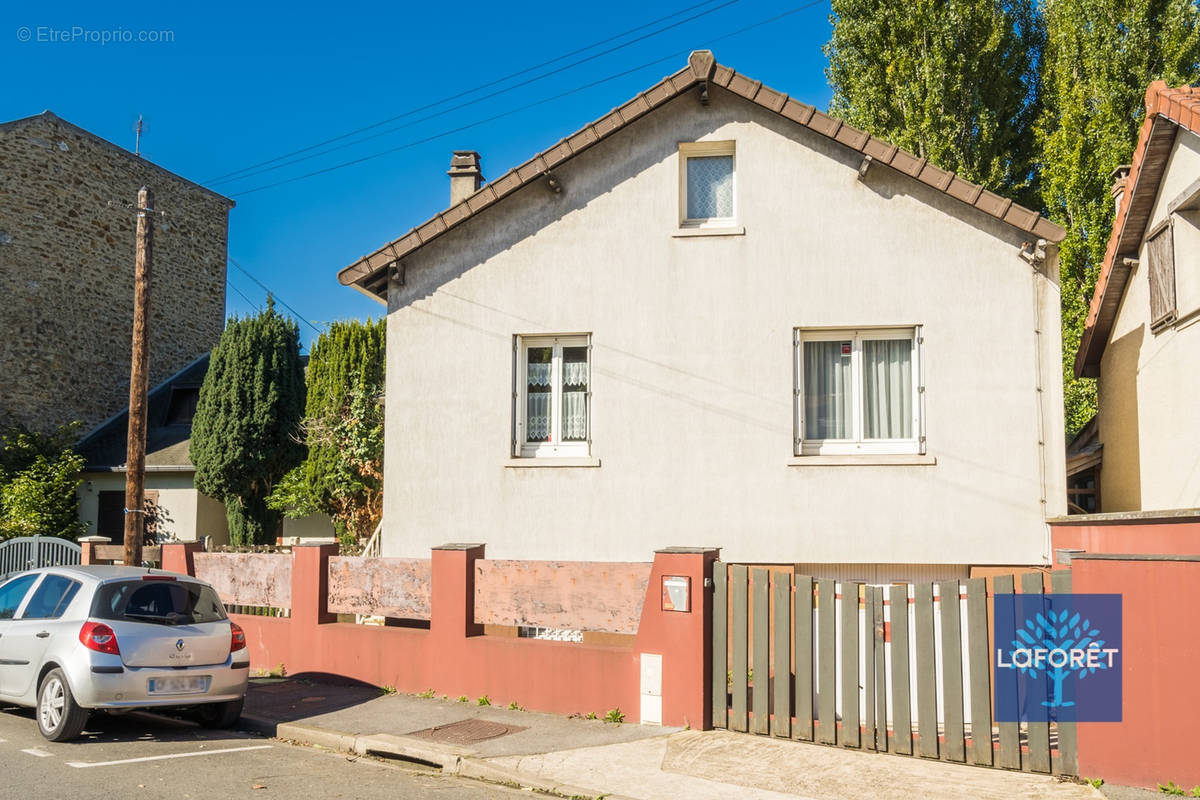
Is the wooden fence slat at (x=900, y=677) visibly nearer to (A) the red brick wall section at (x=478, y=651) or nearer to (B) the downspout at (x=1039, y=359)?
(A) the red brick wall section at (x=478, y=651)

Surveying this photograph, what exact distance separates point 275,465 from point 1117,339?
15452 millimetres

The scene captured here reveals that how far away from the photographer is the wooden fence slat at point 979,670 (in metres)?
7.52

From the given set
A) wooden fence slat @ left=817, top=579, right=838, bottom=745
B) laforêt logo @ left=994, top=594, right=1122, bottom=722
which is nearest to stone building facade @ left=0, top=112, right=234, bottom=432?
wooden fence slat @ left=817, top=579, right=838, bottom=745

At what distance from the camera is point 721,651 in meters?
8.73

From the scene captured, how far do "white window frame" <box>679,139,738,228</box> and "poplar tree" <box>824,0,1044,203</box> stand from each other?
1172 cm

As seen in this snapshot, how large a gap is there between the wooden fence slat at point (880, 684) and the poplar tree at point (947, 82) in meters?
16.5

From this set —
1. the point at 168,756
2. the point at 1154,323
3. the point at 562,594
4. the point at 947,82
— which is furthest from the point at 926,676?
the point at 947,82

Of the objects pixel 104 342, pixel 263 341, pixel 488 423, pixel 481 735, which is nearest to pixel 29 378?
pixel 104 342

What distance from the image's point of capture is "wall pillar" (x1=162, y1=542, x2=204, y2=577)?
13438 mm

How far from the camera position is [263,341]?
21031mm

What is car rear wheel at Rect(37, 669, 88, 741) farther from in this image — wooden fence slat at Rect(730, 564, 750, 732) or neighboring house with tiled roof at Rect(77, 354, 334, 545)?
neighboring house with tiled roof at Rect(77, 354, 334, 545)

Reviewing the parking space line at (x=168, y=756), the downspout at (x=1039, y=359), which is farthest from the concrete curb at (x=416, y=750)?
the downspout at (x=1039, y=359)

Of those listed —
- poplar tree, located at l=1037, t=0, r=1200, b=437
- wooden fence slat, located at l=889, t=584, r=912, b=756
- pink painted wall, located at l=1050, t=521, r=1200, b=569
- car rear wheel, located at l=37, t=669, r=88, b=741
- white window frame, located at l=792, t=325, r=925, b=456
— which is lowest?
car rear wheel, located at l=37, t=669, r=88, b=741

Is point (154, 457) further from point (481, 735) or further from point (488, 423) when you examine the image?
point (481, 735)
